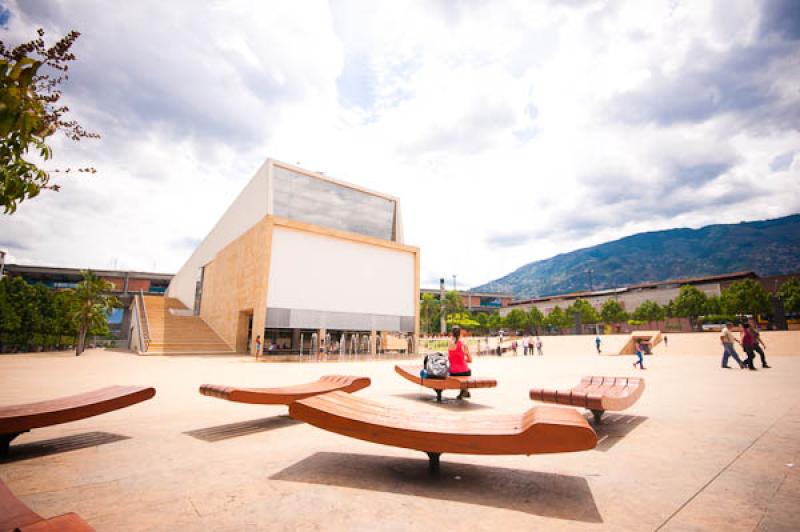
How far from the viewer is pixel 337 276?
2911 cm

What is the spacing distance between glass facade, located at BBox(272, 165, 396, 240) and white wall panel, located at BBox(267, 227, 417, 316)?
384cm

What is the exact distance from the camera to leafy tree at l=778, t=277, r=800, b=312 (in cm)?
4522

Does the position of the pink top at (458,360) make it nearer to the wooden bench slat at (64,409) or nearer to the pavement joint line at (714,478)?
the pavement joint line at (714,478)

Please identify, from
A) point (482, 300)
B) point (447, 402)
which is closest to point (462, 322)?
point (447, 402)

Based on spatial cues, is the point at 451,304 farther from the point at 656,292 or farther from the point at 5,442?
the point at 5,442

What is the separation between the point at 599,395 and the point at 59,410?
615 centimetres

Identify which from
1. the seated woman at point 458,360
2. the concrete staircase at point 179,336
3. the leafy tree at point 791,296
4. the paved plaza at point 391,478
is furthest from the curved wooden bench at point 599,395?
the leafy tree at point 791,296

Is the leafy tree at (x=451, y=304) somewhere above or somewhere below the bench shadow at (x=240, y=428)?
above

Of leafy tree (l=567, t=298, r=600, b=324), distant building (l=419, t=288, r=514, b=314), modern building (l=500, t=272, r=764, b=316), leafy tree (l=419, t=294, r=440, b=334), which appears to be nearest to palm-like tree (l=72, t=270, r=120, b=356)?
leafy tree (l=419, t=294, r=440, b=334)

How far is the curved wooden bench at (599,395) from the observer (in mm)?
4465

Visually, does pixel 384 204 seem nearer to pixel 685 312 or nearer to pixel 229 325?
pixel 229 325

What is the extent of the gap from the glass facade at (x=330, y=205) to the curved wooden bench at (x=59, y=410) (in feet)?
88.6

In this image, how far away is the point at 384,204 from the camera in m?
37.4

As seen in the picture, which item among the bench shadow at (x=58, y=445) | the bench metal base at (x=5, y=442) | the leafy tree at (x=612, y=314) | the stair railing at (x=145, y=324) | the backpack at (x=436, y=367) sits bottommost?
the bench shadow at (x=58, y=445)
